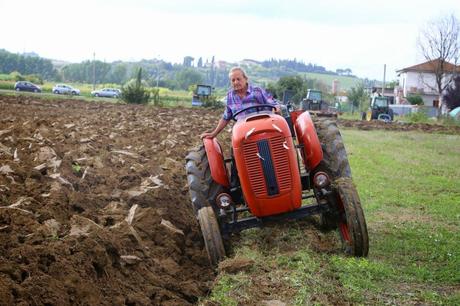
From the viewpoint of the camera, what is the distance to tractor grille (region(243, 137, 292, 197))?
20.7 ft

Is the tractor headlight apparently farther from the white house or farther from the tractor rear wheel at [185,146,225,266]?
the white house

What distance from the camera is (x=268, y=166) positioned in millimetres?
6316

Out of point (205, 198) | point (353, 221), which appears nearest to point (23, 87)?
point (205, 198)

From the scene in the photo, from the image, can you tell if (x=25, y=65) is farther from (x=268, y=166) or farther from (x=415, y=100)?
(x=268, y=166)

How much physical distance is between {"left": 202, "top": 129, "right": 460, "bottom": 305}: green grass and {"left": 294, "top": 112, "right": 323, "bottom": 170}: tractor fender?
2.84 feet

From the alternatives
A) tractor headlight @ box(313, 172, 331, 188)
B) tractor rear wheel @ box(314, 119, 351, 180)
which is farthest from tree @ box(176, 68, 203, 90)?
tractor headlight @ box(313, 172, 331, 188)

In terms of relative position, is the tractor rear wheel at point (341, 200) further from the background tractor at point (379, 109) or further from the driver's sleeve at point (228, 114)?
the background tractor at point (379, 109)

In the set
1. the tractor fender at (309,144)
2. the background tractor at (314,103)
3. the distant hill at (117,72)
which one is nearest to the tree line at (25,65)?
the distant hill at (117,72)

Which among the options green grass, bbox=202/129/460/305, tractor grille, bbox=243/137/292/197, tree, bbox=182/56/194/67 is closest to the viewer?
green grass, bbox=202/129/460/305

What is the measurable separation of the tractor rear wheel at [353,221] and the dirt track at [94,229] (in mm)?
1456

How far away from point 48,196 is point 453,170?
414 inches

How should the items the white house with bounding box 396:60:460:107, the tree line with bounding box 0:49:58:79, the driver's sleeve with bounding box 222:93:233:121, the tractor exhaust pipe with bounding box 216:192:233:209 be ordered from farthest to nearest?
the tree line with bounding box 0:49:58:79, the white house with bounding box 396:60:460:107, the driver's sleeve with bounding box 222:93:233:121, the tractor exhaust pipe with bounding box 216:192:233:209

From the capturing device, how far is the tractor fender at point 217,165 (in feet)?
22.6

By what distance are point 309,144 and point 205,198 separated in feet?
4.11
